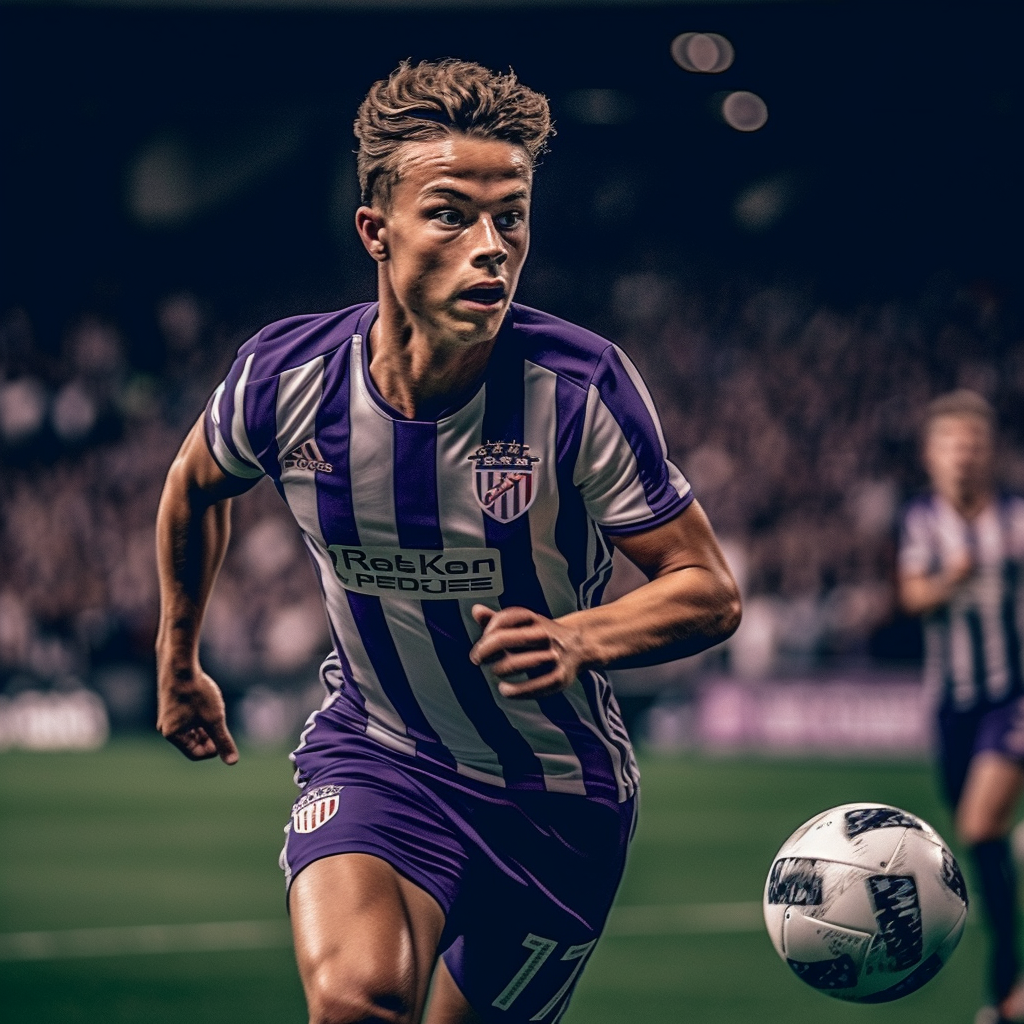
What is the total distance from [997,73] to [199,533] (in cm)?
2031

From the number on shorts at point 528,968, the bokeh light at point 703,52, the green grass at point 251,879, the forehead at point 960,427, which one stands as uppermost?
the bokeh light at point 703,52

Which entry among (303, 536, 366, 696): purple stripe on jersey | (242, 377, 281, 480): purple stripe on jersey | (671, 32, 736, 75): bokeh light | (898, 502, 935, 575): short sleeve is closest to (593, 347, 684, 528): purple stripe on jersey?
(242, 377, 281, 480): purple stripe on jersey

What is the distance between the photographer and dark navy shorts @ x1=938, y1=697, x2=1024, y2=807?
7652mm

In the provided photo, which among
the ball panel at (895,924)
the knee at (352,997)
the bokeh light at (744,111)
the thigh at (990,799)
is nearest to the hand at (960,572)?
the thigh at (990,799)

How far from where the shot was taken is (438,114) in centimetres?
379

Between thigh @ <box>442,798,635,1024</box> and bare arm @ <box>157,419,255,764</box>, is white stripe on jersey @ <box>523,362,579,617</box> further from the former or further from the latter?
bare arm @ <box>157,419,255,764</box>

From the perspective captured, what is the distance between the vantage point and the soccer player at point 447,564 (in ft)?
12.4

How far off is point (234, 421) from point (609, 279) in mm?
20639

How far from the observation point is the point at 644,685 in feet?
53.8

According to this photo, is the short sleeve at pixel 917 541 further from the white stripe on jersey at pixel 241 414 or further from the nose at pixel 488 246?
the nose at pixel 488 246

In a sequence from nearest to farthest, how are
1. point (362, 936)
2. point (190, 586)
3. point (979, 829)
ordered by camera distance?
1. point (362, 936)
2. point (190, 586)
3. point (979, 829)

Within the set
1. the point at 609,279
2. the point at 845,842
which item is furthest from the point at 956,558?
the point at 609,279

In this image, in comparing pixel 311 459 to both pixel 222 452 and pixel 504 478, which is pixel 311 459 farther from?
pixel 504 478

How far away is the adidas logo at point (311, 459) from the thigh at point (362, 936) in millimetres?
822
